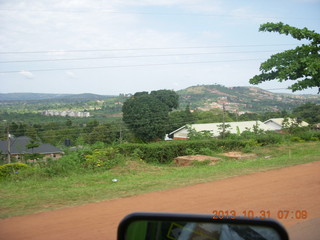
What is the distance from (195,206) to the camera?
741 cm

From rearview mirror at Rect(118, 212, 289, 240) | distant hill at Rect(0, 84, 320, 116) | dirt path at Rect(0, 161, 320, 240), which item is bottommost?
dirt path at Rect(0, 161, 320, 240)

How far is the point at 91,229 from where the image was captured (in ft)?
19.3

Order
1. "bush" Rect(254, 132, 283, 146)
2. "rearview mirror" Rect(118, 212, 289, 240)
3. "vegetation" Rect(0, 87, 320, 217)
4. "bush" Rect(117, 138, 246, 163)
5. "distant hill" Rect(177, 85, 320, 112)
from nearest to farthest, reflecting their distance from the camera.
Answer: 1. "rearview mirror" Rect(118, 212, 289, 240)
2. "vegetation" Rect(0, 87, 320, 217)
3. "bush" Rect(117, 138, 246, 163)
4. "bush" Rect(254, 132, 283, 146)
5. "distant hill" Rect(177, 85, 320, 112)

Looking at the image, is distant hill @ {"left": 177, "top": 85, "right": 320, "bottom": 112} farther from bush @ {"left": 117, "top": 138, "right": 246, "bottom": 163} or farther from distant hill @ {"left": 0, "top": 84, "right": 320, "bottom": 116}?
bush @ {"left": 117, "top": 138, "right": 246, "bottom": 163}

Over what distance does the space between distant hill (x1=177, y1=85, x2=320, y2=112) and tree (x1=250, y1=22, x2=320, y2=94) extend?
110 ft

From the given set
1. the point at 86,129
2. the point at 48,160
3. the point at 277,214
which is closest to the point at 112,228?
the point at 277,214

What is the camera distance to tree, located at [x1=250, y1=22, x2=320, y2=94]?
383 inches

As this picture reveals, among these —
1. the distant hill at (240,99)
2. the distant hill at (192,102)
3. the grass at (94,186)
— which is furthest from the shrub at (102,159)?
the distant hill at (192,102)

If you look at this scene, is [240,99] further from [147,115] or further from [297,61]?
[297,61]

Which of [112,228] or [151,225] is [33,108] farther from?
[151,225]

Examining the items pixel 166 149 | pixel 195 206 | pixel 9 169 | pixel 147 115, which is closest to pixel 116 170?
pixel 9 169

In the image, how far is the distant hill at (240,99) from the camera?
53.8 meters

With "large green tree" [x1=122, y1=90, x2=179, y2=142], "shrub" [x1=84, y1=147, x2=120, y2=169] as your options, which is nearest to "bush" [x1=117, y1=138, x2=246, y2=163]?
"shrub" [x1=84, y1=147, x2=120, y2=169]

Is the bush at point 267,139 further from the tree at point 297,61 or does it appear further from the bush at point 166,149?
the tree at point 297,61
